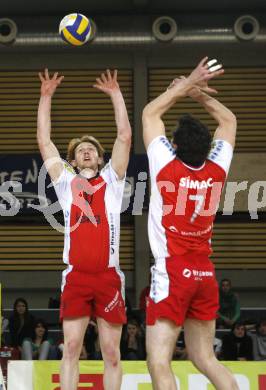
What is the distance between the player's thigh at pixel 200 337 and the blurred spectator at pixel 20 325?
7.92m

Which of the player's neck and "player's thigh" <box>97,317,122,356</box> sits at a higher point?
the player's neck

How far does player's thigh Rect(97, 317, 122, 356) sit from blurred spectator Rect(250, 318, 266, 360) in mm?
6719

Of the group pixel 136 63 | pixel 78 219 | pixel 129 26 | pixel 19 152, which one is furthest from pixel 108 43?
pixel 78 219

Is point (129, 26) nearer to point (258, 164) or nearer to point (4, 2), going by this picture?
point (4, 2)

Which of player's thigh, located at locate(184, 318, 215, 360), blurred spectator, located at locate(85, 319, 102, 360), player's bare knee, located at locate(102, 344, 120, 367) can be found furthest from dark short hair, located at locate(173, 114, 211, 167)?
blurred spectator, located at locate(85, 319, 102, 360)

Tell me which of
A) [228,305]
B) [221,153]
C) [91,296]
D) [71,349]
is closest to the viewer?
[221,153]

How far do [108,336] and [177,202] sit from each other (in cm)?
172

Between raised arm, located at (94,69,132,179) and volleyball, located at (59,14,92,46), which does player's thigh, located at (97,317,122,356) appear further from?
volleyball, located at (59,14,92,46)

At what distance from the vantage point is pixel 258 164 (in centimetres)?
1938

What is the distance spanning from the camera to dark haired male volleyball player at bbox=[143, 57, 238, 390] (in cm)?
665

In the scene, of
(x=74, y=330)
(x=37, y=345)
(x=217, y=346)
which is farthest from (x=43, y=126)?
(x=217, y=346)

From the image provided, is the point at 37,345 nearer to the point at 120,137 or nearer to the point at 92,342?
the point at 92,342

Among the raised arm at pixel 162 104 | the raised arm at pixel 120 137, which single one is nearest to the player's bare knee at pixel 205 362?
the raised arm at pixel 162 104

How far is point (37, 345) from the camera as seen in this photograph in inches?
547
